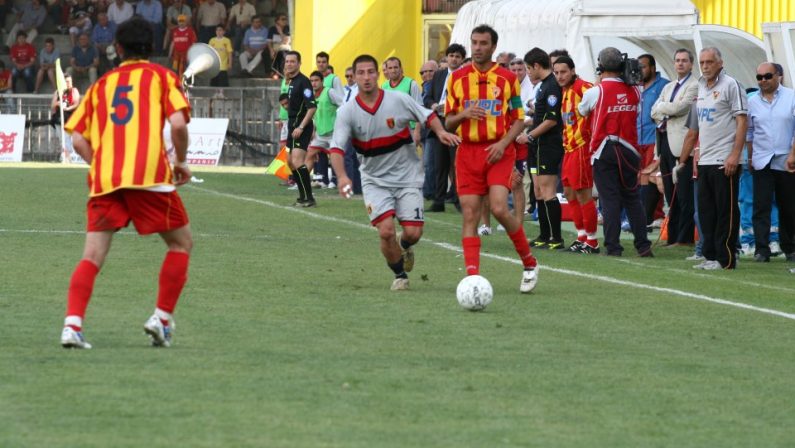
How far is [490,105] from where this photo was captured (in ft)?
39.1

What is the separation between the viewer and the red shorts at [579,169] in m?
16.1

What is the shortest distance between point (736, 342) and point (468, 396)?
274 cm

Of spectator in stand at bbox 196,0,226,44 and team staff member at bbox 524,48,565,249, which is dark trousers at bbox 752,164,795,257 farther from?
spectator in stand at bbox 196,0,226,44

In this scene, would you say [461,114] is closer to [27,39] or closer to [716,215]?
[716,215]

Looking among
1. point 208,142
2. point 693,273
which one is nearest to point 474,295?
point 693,273

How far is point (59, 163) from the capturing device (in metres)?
34.9

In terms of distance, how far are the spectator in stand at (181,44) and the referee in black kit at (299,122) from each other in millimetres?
16324

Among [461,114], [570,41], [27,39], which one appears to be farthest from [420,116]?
[27,39]

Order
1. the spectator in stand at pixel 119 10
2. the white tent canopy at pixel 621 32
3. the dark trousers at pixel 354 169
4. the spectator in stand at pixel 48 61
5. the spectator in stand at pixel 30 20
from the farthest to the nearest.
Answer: the spectator in stand at pixel 30 20 < the spectator in stand at pixel 119 10 < the spectator in stand at pixel 48 61 < the dark trousers at pixel 354 169 < the white tent canopy at pixel 621 32

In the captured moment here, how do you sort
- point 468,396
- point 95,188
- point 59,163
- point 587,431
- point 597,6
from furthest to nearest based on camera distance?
point 59,163
point 597,6
point 95,188
point 468,396
point 587,431

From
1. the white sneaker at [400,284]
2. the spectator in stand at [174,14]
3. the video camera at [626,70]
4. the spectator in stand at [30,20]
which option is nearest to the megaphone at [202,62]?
the spectator in stand at [174,14]

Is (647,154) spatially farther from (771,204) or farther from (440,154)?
(440,154)

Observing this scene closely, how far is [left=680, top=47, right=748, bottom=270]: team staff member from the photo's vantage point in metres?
14.5

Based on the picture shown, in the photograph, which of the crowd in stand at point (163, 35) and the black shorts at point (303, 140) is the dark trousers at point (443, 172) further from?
the crowd in stand at point (163, 35)
